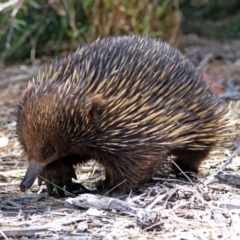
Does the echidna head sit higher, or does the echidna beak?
the echidna head

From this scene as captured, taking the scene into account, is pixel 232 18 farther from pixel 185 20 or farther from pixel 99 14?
pixel 99 14

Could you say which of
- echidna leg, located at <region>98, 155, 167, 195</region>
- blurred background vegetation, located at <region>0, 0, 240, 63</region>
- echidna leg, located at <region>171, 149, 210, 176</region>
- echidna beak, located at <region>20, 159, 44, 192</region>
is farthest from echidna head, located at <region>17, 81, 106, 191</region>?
blurred background vegetation, located at <region>0, 0, 240, 63</region>

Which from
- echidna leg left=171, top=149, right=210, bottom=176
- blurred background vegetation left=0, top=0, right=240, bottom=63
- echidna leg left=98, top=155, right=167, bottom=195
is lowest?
echidna leg left=98, top=155, right=167, bottom=195

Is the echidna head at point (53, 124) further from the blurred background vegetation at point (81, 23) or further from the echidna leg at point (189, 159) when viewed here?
the blurred background vegetation at point (81, 23)

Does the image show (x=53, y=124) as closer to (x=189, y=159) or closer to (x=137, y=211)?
(x=137, y=211)

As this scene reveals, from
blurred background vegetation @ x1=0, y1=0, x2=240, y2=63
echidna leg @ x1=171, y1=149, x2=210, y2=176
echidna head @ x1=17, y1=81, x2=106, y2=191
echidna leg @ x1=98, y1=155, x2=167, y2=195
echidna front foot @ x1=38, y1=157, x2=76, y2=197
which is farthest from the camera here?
blurred background vegetation @ x1=0, y1=0, x2=240, y2=63

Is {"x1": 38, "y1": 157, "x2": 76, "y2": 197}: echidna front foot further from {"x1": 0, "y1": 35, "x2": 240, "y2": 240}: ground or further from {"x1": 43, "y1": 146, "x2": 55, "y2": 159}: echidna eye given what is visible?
{"x1": 43, "y1": 146, "x2": 55, "y2": 159}: echidna eye

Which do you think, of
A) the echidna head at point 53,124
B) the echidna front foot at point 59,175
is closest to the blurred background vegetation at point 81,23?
the echidna front foot at point 59,175

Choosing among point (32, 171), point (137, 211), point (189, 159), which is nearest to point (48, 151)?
point (32, 171)

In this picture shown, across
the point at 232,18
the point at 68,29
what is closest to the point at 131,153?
the point at 68,29
